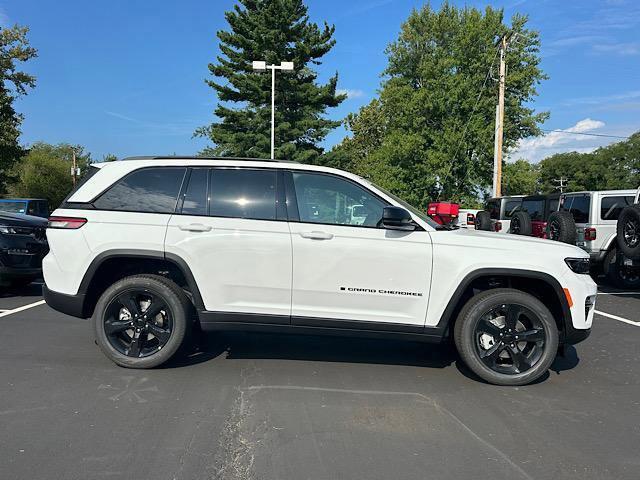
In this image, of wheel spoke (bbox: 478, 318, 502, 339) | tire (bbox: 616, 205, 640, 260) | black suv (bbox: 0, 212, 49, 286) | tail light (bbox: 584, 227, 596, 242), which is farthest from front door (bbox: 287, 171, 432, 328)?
tail light (bbox: 584, 227, 596, 242)

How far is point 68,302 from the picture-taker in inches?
183

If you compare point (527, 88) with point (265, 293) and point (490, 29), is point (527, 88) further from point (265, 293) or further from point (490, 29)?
point (265, 293)

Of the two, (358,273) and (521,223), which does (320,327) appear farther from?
(521,223)

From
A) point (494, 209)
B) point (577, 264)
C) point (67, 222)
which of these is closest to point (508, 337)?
point (577, 264)

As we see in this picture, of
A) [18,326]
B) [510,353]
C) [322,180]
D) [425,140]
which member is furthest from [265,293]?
[425,140]

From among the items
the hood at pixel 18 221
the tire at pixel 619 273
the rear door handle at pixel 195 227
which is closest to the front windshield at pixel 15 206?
the hood at pixel 18 221

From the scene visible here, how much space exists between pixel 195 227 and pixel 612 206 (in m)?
9.65

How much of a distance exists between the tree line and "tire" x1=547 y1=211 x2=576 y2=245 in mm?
22082

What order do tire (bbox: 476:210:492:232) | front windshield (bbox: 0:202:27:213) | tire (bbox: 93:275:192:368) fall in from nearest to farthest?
tire (bbox: 93:275:192:368) → front windshield (bbox: 0:202:27:213) → tire (bbox: 476:210:492:232)

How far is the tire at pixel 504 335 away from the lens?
4.36m

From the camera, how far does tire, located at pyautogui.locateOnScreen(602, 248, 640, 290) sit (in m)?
10.2

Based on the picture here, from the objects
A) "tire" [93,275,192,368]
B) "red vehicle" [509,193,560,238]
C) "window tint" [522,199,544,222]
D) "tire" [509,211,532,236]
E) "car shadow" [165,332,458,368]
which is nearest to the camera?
"tire" [93,275,192,368]

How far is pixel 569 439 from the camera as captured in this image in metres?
3.45

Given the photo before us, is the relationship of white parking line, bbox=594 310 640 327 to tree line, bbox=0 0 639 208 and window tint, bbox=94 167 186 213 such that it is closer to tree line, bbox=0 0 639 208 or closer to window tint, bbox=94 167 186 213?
window tint, bbox=94 167 186 213
